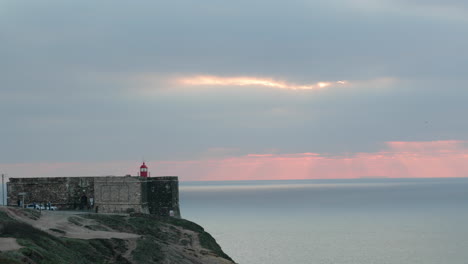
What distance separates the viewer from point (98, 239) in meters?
49.0

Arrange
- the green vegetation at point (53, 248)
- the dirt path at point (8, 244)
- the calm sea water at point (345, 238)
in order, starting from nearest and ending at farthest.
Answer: the green vegetation at point (53, 248) < the dirt path at point (8, 244) < the calm sea water at point (345, 238)

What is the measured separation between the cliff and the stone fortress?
480 cm

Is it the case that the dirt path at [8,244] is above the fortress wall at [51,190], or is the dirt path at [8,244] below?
below

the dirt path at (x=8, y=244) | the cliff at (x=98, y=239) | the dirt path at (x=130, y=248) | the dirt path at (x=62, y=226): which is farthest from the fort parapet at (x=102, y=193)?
the dirt path at (x=8, y=244)

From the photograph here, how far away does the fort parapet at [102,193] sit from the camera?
70.4 metres

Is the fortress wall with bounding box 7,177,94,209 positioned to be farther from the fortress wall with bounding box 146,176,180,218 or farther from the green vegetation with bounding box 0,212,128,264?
the green vegetation with bounding box 0,212,128,264

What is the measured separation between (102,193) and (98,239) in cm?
2280

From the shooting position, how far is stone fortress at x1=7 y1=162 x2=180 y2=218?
70.4 metres

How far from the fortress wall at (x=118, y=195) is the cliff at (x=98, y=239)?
159 inches

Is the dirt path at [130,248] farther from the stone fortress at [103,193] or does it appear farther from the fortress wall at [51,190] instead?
the fortress wall at [51,190]

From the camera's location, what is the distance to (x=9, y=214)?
48.4 meters

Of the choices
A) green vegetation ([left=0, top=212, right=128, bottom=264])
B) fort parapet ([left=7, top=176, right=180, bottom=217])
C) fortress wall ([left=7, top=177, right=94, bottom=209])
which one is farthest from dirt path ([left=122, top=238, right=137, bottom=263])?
fortress wall ([left=7, top=177, right=94, bottom=209])

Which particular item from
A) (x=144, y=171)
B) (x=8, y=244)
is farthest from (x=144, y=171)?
(x=8, y=244)

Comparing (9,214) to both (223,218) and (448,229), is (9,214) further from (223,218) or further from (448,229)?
(223,218)
